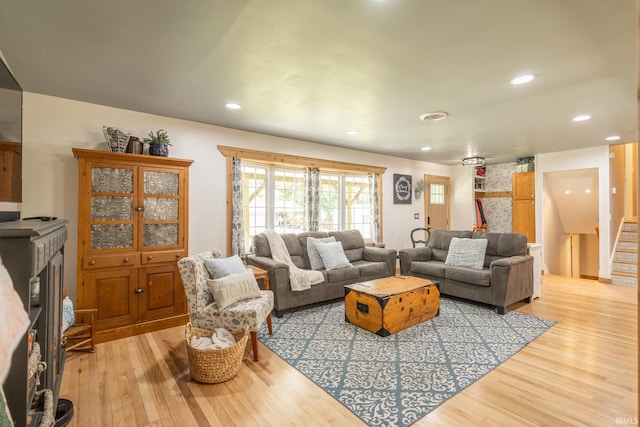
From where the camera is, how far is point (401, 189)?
21.1ft

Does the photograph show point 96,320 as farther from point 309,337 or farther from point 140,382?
point 309,337

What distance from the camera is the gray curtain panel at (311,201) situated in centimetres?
498

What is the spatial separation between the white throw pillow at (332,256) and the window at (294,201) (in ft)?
2.39

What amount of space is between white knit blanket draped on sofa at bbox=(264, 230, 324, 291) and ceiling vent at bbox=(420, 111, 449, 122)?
92.5 inches

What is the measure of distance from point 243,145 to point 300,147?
99 centimetres

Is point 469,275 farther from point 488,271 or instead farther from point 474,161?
point 474,161

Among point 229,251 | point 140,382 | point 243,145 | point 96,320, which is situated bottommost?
point 140,382

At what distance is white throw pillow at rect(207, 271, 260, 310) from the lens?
8.63 ft

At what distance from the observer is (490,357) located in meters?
2.63

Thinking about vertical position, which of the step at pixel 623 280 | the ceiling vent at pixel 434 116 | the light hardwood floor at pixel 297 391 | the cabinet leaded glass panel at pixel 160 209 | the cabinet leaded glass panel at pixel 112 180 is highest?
the ceiling vent at pixel 434 116

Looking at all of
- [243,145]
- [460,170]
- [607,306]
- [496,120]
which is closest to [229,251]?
[243,145]

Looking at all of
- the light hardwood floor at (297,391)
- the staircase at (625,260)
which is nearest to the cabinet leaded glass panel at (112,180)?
the light hardwood floor at (297,391)

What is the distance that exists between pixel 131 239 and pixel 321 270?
233 cm

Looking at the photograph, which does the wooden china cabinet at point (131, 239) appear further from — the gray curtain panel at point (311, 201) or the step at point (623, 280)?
the step at point (623, 280)
